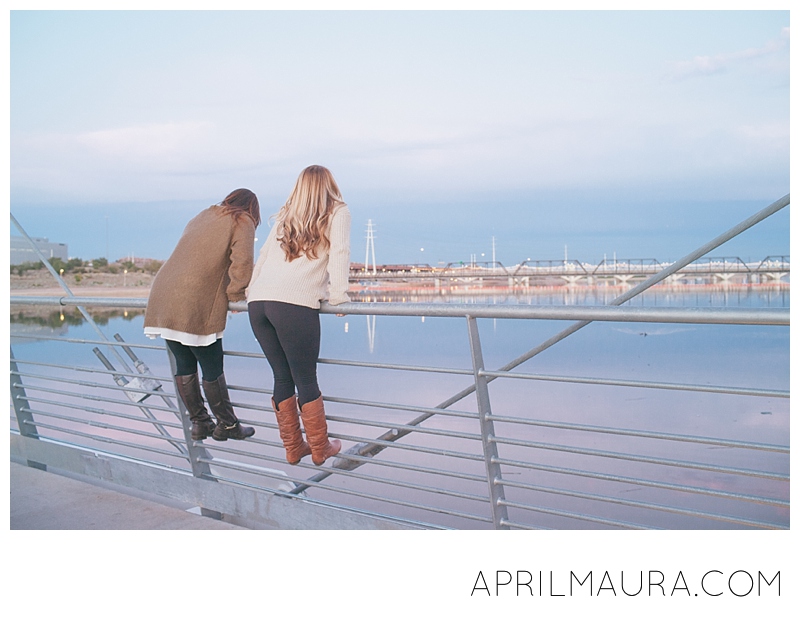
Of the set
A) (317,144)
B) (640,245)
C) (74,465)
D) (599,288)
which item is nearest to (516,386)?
(74,465)

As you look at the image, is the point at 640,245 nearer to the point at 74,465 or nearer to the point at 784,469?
the point at 784,469

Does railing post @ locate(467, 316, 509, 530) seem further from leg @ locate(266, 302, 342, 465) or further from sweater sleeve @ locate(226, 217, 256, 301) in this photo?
sweater sleeve @ locate(226, 217, 256, 301)

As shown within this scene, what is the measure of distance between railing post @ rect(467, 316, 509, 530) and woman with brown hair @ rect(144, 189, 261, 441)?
38.0 inches

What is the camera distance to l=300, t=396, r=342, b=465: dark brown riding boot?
8.76 feet

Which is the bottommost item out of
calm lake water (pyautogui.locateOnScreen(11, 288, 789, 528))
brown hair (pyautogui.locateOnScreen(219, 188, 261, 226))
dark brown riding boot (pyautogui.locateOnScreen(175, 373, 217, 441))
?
calm lake water (pyautogui.locateOnScreen(11, 288, 789, 528))

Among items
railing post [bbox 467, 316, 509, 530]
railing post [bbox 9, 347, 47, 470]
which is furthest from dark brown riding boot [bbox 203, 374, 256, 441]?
railing post [bbox 9, 347, 47, 470]

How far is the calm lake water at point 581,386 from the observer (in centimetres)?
671

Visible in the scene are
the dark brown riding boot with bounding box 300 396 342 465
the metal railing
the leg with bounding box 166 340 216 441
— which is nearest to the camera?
the metal railing

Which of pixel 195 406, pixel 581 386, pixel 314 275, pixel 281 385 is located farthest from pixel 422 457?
pixel 581 386

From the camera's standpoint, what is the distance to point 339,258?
2545mm

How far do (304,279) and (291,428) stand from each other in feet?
1.81

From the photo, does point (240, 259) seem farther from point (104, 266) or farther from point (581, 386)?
point (104, 266)

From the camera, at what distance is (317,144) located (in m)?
44.8
